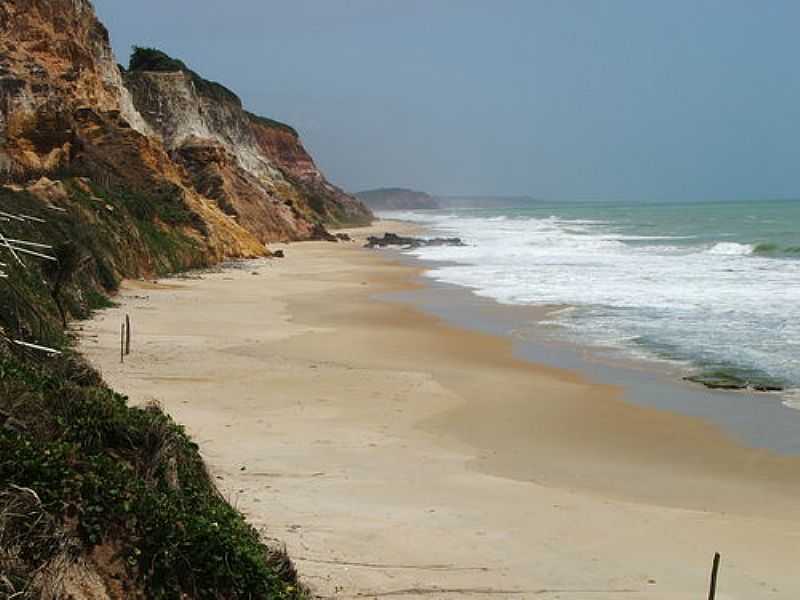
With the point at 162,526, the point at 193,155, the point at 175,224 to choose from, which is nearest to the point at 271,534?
the point at 162,526

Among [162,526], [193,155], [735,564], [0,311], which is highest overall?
[193,155]

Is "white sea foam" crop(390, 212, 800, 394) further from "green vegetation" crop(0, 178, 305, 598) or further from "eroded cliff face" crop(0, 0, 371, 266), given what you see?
"green vegetation" crop(0, 178, 305, 598)

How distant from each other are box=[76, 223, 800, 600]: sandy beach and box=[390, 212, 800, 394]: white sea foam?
3255 millimetres

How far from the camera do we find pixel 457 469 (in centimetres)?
930

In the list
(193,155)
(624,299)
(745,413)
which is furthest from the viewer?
(193,155)

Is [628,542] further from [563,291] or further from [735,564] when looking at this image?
[563,291]

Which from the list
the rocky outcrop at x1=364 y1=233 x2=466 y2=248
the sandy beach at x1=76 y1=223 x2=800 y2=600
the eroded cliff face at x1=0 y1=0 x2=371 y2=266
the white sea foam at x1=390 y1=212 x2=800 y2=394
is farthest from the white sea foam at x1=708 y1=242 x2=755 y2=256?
the sandy beach at x1=76 y1=223 x2=800 y2=600

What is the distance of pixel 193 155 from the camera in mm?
45406

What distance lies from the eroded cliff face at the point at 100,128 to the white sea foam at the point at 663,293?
9567 millimetres

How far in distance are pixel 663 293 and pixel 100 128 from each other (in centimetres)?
1985

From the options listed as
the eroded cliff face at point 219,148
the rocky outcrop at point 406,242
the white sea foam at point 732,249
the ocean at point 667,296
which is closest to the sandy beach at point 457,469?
the ocean at point 667,296

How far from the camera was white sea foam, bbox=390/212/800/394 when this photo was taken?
1686 cm

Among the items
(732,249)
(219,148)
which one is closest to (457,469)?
(219,148)

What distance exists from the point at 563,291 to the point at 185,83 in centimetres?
3014
